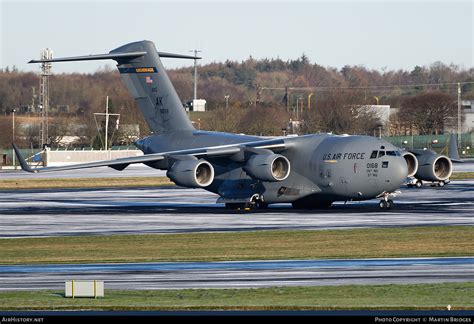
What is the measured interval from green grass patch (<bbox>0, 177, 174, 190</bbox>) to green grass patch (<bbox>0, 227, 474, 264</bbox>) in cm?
3473

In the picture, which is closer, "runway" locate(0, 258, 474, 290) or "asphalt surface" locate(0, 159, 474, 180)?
"runway" locate(0, 258, 474, 290)

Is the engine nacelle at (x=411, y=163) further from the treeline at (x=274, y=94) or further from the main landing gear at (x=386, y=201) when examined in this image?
the treeline at (x=274, y=94)

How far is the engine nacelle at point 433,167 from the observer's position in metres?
42.6

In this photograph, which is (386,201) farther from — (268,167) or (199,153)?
(199,153)

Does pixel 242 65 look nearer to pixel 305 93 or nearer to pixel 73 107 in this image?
pixel 305 93

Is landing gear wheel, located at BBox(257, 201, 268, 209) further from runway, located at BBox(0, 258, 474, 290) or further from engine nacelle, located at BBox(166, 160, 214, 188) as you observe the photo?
runway, located at BBox(0, 258, 474, 290)

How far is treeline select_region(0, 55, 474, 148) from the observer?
10384cm

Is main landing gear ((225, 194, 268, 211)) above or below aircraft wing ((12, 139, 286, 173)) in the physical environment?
below

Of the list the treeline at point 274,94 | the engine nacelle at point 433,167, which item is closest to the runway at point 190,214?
the engine nacelle at point 433,167

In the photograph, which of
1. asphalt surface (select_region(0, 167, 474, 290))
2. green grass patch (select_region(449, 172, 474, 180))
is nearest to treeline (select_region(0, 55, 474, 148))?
green grass patch (select_region(449, 172, 474, 180))

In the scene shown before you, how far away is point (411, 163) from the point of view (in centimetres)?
4262

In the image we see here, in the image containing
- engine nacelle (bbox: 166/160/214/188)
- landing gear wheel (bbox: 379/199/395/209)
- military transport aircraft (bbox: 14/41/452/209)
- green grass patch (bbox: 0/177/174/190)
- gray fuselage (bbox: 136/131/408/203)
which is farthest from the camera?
green grass patch (bbox: 0/177/174/190)

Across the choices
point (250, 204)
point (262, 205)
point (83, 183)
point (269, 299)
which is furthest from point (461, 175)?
point (269, 299)

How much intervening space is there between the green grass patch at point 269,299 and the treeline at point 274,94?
245 feet
